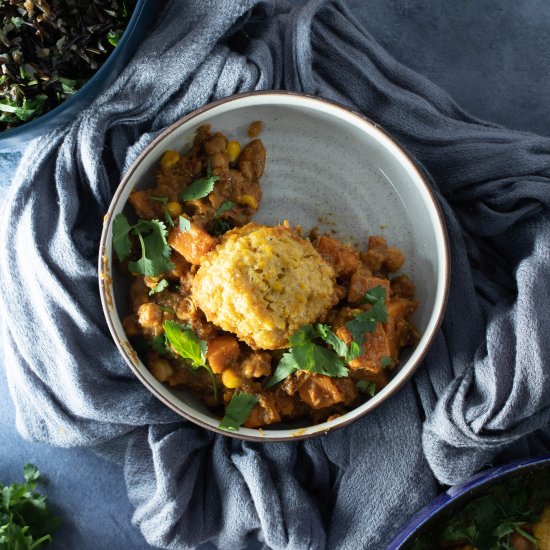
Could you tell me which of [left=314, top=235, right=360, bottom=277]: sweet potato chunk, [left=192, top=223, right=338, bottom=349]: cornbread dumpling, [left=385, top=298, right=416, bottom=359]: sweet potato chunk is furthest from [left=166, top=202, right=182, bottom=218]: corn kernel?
[left=385, top=298, right=416, bottom=359]: sweet potato chunk

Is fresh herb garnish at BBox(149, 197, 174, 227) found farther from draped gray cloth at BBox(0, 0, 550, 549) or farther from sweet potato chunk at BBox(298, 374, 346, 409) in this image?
sweet potato chunk at BBox(298, 374, 346, 409)

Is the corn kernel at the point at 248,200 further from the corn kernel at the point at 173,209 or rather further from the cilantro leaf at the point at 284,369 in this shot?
the cilantro leaf at the point at 284,369

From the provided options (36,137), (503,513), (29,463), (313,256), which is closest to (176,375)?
(313,256)

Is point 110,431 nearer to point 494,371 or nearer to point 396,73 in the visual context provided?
point 494,371

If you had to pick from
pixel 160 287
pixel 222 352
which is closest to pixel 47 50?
pixel 160 287

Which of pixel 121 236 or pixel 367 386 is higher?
pixel 121 236


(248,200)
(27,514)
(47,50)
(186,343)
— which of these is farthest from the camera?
(27,514)

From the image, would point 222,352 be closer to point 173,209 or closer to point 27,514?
point 173,209
